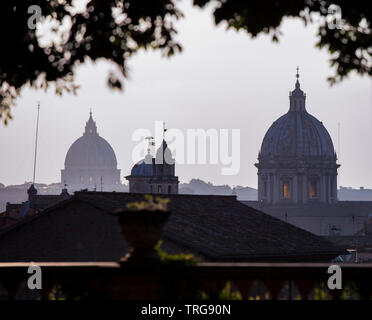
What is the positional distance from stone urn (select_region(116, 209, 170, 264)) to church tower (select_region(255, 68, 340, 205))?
157233 mm

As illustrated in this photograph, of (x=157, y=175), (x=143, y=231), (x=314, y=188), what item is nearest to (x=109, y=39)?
(x=143, y=231)

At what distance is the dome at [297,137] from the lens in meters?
173

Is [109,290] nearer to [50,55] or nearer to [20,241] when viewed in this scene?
[50,55]

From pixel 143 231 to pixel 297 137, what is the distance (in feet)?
535

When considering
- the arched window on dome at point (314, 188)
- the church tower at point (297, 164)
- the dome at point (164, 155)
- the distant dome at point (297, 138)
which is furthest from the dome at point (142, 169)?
the distant dome at point (297, 138)

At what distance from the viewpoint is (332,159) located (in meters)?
172

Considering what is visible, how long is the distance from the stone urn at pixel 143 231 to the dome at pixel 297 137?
160m

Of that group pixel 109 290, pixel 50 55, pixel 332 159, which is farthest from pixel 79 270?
pixel 332 159

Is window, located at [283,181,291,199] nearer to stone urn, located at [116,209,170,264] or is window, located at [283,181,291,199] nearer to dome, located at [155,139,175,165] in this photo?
dome, located at [155,139,175,165]

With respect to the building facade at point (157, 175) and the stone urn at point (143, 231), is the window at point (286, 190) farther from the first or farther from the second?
the stone urn at point (143, 231)

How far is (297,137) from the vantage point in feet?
573

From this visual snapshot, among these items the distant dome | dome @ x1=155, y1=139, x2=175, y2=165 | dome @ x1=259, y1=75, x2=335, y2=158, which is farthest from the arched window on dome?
dome @ x1=155, y1=139, x2=175, y2=165

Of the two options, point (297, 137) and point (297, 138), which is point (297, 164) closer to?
point (297, 138)

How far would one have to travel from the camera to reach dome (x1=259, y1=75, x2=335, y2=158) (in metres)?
173
